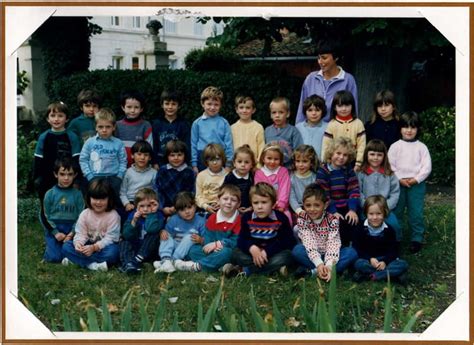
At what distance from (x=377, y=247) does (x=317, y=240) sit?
492mm

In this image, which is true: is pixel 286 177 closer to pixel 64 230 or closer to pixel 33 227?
pixel 64 230

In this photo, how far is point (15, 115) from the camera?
5.27 metres

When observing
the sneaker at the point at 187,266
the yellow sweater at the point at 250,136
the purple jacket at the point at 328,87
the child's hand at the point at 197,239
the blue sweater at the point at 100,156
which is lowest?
the sneaker at the point at 187,266

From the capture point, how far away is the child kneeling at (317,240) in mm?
5875

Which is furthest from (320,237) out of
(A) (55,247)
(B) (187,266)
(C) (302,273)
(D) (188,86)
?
(D) (188,86)

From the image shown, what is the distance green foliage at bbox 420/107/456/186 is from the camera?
9.25 m

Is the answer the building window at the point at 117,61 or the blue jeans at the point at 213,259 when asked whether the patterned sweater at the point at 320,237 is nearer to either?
the blue jeans at the point at 213,259

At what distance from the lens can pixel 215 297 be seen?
4.89 m

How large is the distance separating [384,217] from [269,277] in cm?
106

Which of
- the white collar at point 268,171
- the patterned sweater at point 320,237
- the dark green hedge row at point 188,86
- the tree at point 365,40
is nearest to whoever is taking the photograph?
the patterned sweater at point 320,237

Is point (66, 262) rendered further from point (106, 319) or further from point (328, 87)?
point (328, 87)

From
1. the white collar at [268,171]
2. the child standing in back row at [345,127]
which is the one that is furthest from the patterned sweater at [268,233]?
the child standing in back row at [345,127]

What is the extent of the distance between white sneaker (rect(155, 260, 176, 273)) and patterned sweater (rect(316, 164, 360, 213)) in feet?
4.62

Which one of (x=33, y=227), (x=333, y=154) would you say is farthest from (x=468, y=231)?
(x=33, y=227)
